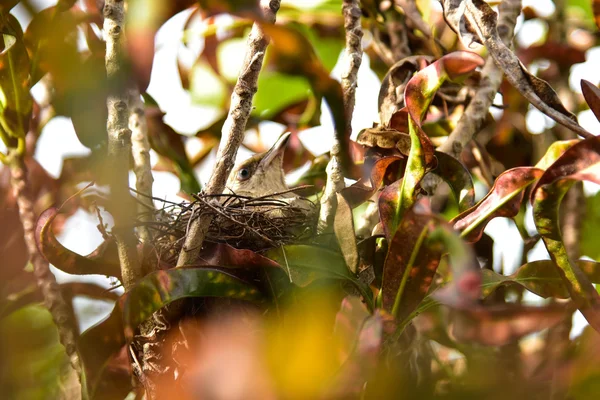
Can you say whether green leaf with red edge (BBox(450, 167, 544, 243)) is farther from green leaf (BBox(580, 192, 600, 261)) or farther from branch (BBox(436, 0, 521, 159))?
green leaf (BBox(580, 192, 600, 261))

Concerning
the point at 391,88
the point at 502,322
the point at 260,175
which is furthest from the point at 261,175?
the point at 502,322

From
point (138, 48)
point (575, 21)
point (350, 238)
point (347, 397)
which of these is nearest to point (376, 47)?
point (575, 21)

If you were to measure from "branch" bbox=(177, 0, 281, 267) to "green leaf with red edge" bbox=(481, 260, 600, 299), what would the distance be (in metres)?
0.58

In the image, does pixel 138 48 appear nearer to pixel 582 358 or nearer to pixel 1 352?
pixel 1 352

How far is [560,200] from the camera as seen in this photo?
1.17 m

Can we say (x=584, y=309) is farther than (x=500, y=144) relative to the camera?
No

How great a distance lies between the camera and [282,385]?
69cm

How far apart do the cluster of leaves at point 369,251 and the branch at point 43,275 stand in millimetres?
37

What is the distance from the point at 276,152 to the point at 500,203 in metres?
1.70

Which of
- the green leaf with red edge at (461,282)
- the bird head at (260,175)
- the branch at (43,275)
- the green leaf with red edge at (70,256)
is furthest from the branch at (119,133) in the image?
the bird head at (260,175)

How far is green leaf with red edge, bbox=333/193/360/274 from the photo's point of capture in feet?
4.60

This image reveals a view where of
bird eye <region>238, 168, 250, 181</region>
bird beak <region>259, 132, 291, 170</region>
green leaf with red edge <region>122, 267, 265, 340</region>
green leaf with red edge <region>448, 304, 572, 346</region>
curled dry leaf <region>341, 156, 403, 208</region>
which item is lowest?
bird eye <region>238, 168, 250, 181</region>

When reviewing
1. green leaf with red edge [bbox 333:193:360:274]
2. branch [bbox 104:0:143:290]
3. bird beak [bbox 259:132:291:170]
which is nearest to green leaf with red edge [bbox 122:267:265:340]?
branch [bbox 104:0:143:290]

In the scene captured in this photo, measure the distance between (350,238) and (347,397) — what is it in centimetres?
61
